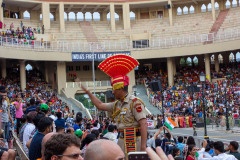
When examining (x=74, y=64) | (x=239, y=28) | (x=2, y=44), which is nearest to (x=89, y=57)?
(x=74, y=64)

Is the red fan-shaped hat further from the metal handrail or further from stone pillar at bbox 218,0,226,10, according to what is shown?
stone pillar at bbox 218,0,226,10

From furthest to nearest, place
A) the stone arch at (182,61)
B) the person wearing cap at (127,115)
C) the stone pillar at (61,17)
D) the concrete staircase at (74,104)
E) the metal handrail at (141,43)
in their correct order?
1. the stone arch at (182,61)
2. the stone pillar at (61,17)
3. the metal handrail at (141,43)
4. the concrete staircase at (74,104)
5. the person wearing cap at (127,115)

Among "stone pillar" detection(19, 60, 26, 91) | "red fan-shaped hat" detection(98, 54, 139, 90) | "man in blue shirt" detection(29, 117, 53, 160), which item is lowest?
"man in blue shirt" detection(29, 117, 53, 160)

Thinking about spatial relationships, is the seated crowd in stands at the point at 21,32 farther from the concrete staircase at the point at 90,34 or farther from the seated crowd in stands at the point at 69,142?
the seated crowd in stands at the point at 69,142

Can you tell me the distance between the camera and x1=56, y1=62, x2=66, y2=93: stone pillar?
40.6 metres

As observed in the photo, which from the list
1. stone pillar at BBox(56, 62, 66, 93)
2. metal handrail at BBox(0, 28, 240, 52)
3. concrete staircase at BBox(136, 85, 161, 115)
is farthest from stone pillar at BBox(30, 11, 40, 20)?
concrete staircase at BBox(136, 85, 161, 115)

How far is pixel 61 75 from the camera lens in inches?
1604

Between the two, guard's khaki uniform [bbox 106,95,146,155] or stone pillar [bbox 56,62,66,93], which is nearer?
guard's khaki uniform [bbox 106,95,146,155]

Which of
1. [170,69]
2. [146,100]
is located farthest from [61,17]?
[146,100]

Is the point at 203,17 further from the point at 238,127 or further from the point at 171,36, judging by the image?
the point at 238,127

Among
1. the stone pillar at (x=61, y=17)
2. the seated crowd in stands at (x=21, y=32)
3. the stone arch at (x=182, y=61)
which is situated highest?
the stone pillar at (x=61, y=17)

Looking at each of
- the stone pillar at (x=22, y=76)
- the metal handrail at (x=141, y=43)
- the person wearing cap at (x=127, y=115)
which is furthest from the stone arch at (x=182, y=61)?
the person wearing cap at (x=127, y=115)

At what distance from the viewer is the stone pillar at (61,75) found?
4056 centimetres

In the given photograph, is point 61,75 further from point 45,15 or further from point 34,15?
point 34,15
